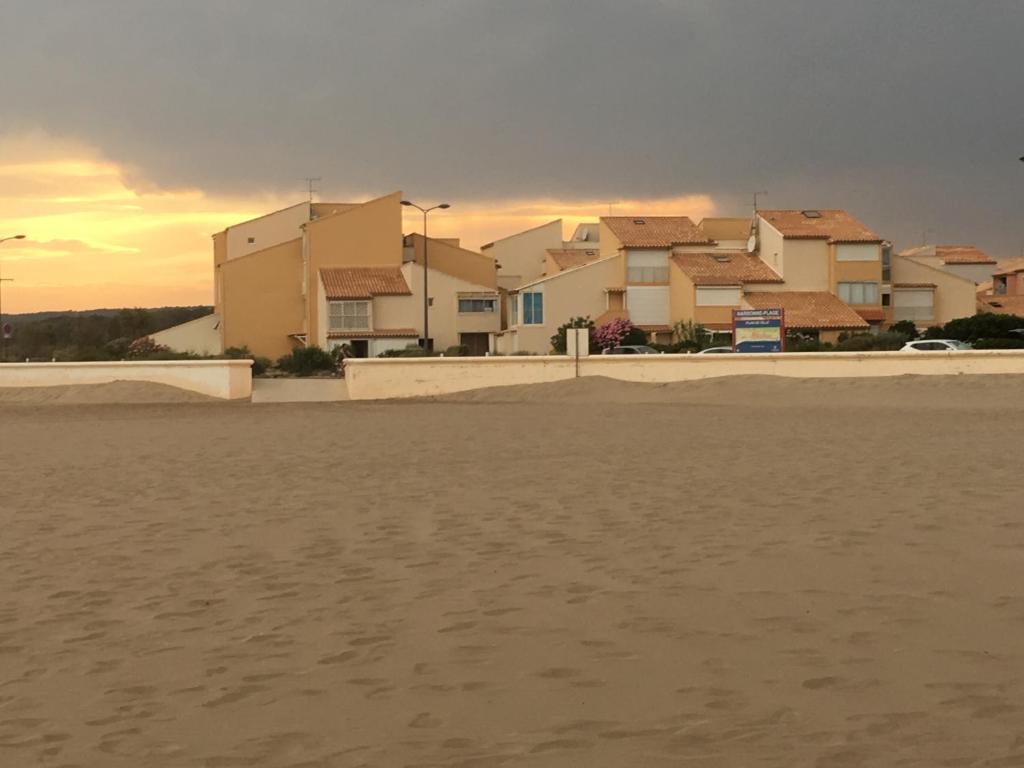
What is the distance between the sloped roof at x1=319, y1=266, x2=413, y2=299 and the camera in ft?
224

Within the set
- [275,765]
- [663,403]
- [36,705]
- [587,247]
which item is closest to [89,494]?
[36,705]

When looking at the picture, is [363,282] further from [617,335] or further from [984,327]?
[984,327]

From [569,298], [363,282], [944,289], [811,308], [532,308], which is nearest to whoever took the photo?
[811,308]

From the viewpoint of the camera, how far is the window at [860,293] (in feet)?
226

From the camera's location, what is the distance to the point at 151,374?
38906 mm

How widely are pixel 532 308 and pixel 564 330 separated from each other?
360 centimetres

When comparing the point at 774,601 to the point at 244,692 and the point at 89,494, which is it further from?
the point at 89,494

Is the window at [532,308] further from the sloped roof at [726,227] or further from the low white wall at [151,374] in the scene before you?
the low white wall at [151,374]

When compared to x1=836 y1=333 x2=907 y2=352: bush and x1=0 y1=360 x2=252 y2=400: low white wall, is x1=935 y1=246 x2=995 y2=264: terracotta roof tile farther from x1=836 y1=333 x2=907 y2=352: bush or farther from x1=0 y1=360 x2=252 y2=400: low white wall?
x1=0 y1=360 x2=252 y2=400: low white wall

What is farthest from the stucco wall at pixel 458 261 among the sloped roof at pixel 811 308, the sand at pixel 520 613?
the sand at pixel 520 613

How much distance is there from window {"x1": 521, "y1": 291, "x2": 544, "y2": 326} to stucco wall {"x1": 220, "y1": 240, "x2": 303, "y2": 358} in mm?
15935

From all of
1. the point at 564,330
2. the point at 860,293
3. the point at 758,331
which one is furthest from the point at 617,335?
the point at 758,331

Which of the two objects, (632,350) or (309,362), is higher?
(632,350)

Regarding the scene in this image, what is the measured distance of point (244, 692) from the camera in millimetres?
6105
